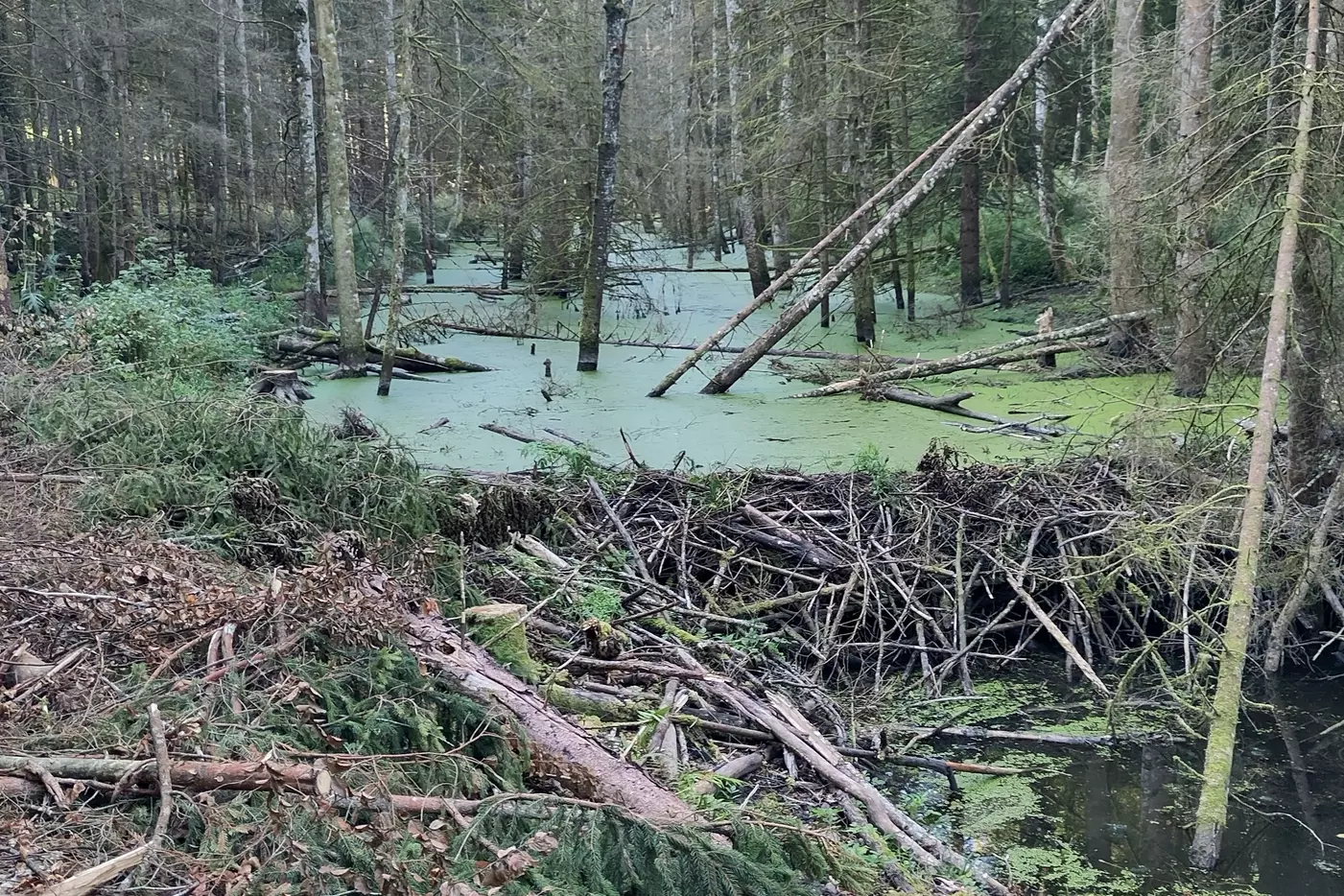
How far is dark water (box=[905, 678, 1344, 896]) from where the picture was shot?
168 inches

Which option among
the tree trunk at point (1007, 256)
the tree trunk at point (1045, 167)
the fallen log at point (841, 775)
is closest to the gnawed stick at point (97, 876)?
the fallen log at point (841, 775)

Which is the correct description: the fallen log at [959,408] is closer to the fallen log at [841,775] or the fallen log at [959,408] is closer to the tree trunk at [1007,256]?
the fallen log at [841,775]

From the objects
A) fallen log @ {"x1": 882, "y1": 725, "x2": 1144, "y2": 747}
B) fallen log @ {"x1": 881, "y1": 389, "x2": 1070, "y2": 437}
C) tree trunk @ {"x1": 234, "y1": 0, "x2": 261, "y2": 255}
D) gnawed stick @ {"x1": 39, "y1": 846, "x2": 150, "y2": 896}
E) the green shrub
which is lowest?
fallen log @ {"x1": 882, "y1": 725, "x2": 1144, "y2": 747}

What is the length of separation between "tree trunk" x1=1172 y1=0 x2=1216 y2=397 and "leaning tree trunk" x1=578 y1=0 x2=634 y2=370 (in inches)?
239

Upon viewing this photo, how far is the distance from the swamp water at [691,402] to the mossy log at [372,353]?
449 millimetres

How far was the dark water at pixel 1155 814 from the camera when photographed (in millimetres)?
4273

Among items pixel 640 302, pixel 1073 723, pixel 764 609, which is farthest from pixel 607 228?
pixel 1073 723

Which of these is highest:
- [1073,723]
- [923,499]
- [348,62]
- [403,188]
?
[348,62]

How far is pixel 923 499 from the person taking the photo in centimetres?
696

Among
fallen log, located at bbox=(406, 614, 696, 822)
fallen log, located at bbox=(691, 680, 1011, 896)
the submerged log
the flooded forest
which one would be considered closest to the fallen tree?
the flooded forest

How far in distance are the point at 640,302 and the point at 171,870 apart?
15.5m

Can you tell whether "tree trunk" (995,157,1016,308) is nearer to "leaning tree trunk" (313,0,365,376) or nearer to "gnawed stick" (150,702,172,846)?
"leaning tree trunk" (313,0,365,376)

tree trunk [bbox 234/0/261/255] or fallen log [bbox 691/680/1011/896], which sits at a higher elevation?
tree trunk [bbox 234/0/261/255]

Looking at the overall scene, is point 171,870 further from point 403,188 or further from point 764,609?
point 403,188
